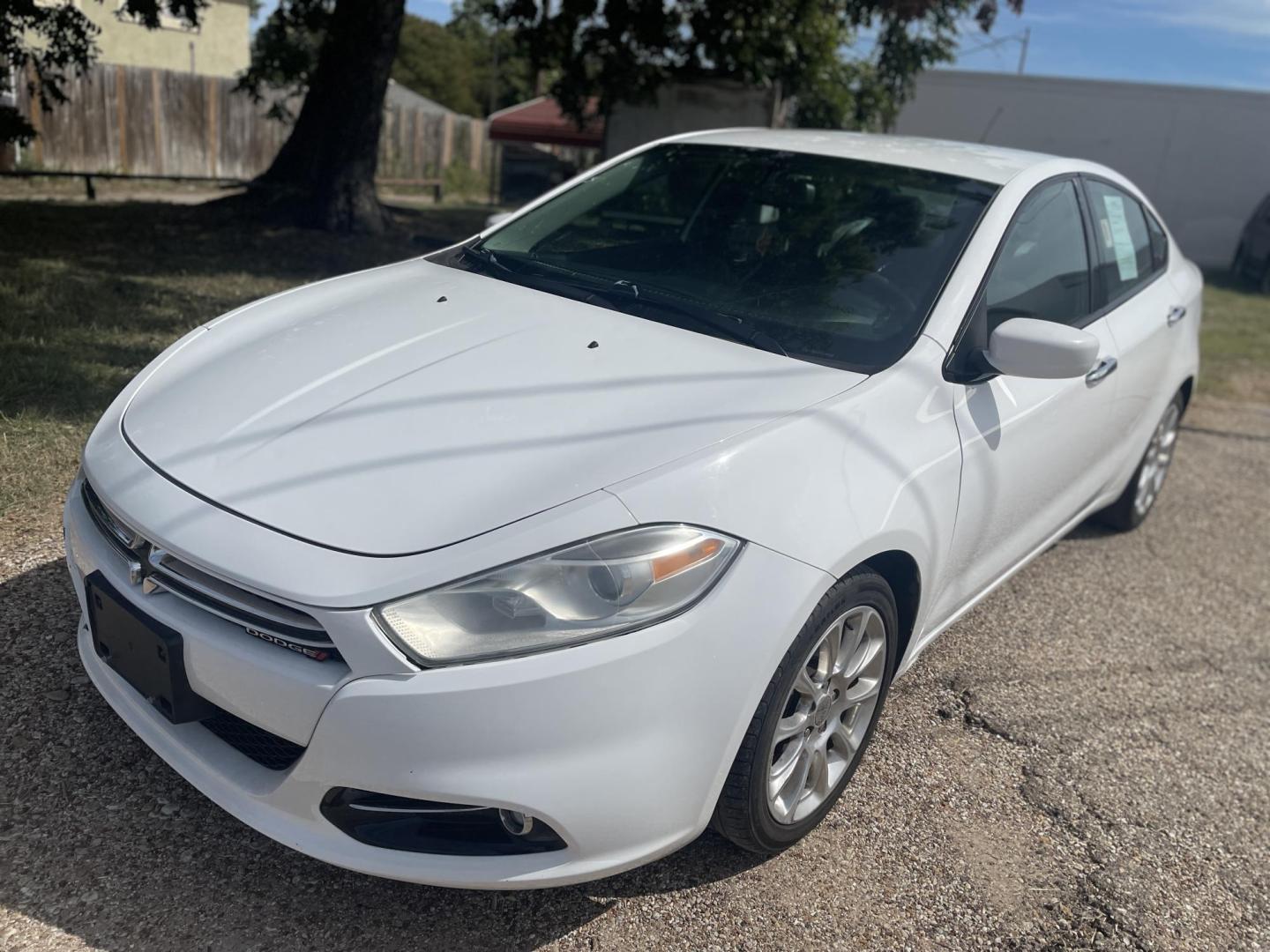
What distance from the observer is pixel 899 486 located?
100 inches

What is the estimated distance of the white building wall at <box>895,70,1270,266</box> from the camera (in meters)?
17.7

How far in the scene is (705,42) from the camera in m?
11.6

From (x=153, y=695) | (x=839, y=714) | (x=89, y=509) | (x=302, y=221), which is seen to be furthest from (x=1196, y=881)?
(x=302, y=221)

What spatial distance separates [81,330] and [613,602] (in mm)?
4760

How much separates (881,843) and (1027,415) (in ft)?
4.33

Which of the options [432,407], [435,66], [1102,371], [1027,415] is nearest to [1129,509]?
[1102,371]

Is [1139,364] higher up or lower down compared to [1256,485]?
higher up

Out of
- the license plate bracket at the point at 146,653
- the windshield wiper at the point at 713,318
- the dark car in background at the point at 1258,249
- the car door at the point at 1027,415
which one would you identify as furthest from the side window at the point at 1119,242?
the dark car in background at the point at 1258,249

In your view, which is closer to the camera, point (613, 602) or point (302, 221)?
point (613, 602)

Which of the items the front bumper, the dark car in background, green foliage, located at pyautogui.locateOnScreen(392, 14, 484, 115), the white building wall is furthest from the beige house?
the front bumper

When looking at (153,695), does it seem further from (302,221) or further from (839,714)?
(302,221)

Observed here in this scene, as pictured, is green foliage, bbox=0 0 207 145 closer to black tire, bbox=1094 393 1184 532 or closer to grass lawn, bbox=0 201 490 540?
grass lawn, bbox=0 201 490 540

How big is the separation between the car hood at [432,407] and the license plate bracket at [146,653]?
28cm

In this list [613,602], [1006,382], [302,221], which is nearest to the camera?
[613,602]
